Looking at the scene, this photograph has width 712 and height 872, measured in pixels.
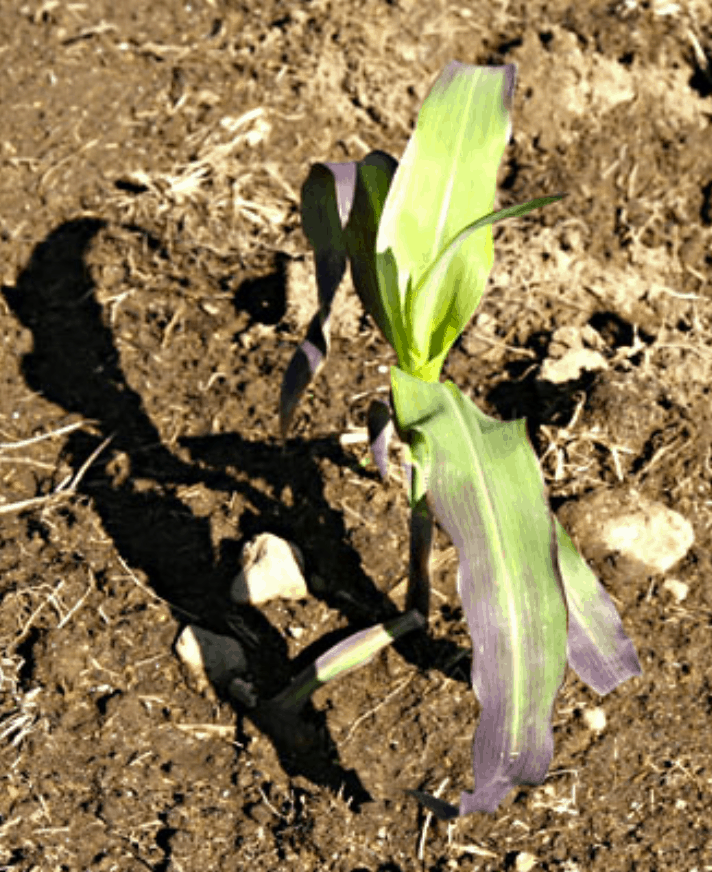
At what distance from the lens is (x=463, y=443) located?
6.43 feet

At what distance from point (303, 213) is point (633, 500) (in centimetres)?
82

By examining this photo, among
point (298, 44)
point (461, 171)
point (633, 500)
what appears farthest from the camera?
point (298, 44)

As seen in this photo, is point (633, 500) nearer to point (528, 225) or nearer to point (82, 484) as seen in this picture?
point (528, 225)

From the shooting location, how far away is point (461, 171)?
214 centimetres

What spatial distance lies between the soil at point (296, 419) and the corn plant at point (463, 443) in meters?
0.18

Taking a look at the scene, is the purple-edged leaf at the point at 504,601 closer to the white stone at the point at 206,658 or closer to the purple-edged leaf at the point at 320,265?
the purple-edged leaf at the point at 320,265

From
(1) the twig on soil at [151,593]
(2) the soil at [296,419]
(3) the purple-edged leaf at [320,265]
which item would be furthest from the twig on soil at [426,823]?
(3) the purple-edged leaf at [320,265]

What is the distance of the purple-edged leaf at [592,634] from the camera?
2105 mm

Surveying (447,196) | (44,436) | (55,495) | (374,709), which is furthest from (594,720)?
(44,436)

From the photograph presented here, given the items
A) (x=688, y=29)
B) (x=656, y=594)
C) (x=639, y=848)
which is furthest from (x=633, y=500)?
(x=688, y=29)

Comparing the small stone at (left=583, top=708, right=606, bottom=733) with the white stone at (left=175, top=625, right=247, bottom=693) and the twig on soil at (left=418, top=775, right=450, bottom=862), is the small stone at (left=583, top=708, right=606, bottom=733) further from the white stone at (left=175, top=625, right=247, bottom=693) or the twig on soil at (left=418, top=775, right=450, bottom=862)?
the white stone at (left=175, top=625, right=247, bottom=693)

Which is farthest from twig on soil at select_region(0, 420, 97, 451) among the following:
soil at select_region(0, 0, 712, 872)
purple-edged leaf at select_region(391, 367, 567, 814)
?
purple-edged leaf at select_region(391, 367, 567, 814)

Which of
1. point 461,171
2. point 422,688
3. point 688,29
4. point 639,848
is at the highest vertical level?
point 461,171

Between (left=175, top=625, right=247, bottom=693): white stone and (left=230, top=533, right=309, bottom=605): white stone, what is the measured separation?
0.10 metres
